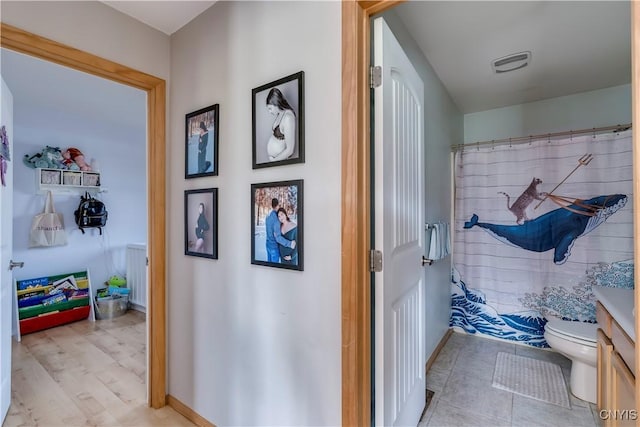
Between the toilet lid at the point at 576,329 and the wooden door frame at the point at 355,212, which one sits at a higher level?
the wooden door frame at the point at 355,212

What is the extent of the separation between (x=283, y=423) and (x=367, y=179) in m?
1.15

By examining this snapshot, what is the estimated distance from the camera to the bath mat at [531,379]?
6.46 ft

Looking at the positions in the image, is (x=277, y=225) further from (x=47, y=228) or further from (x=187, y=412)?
(x=47, y=228)

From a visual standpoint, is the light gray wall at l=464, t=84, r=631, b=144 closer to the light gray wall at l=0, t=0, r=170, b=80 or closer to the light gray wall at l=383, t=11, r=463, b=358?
the light gray wall at l=383, t=11, r=463, b=358

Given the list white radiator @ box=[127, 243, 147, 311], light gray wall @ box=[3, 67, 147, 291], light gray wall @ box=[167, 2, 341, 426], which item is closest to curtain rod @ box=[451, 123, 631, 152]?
light gray wall @ box=[167, 2, 341, 426]

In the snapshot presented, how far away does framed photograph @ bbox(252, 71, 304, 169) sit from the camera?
4.19 feet

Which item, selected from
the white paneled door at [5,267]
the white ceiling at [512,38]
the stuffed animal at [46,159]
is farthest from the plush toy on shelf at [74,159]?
the white paneled door at [5,267]

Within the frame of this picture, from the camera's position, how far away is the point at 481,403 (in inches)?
74.6

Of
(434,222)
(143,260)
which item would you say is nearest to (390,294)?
(434,222)

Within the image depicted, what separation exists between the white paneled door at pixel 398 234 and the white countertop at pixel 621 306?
794 millimetres

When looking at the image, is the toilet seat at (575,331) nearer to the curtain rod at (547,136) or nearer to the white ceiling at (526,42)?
the curtain rod at (547,136)

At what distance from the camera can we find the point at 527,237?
2713mm

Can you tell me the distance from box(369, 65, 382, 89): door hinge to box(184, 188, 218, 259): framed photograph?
0.96 m

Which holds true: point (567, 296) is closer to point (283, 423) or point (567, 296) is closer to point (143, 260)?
point (283, 423)
